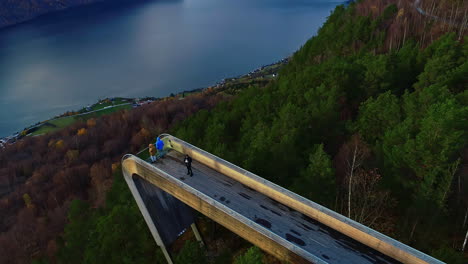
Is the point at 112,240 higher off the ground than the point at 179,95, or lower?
higher

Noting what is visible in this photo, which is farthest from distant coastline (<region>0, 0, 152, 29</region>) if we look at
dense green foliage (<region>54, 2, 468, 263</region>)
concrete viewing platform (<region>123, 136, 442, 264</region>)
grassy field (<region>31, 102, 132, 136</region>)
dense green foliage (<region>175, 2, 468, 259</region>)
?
concrete viewing platform (<region>123, 136, 442, 264</region>)

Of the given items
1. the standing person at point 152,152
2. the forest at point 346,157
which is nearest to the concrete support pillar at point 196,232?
the forest at point 346,157

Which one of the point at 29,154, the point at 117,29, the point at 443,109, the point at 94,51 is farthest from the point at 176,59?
the point at 443,109

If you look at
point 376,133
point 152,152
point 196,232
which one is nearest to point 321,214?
point 376,133

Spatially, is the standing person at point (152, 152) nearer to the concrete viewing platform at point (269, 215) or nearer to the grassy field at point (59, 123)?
the concrete viewing platform at point (269, 215)

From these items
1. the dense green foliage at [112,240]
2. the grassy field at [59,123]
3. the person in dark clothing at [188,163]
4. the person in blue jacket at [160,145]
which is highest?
the person in blue jacket at [160,145]

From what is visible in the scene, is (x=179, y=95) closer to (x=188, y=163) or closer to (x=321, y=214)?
(x=188, y=163)

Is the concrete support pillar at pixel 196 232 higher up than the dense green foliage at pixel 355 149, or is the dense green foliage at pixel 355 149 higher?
the dense green foliage at pixel 355 149
